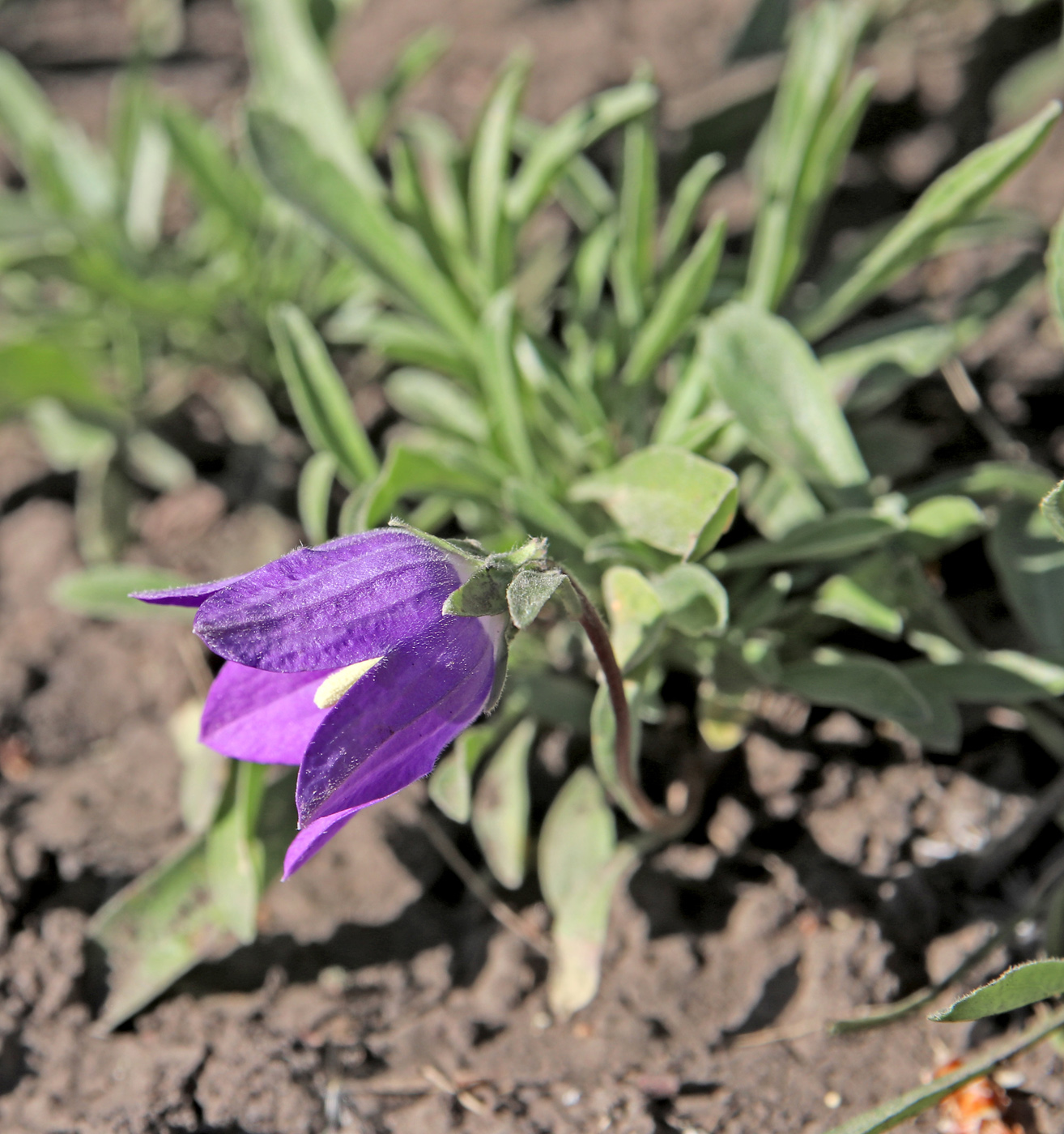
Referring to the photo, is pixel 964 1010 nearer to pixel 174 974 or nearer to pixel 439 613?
pixel 439 613

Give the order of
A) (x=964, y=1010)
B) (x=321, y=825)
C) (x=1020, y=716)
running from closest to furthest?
(x=321, y=825)
(x=964, y=1010)
(x=1020, y=716)

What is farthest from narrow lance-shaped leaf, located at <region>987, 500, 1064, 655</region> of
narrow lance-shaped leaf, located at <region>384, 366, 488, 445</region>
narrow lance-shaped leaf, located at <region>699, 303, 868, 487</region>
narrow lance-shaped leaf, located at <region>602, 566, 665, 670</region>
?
narrow lance-shaped leaf, located at <region>384, 366, 488, 445</region>

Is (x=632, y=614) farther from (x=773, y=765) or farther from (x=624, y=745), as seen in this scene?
(x=773, y=765)

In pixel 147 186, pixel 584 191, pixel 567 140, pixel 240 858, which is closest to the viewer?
pixel 240 858

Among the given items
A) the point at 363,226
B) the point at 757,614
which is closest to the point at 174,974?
the point at 757,614

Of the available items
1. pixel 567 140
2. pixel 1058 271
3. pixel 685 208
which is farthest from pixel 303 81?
pixel 1058 271
